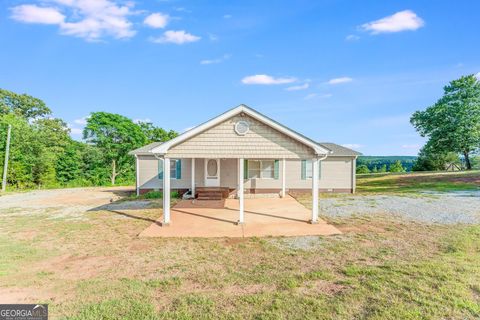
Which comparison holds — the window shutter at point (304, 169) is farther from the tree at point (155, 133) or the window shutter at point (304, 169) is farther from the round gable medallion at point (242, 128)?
the tree at point (155, 133)

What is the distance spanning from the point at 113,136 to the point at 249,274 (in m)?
33.9

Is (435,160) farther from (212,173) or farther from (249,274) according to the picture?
(249,274)

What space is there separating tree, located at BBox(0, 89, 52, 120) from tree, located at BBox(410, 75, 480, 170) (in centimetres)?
5131

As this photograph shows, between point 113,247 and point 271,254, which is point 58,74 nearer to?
point 113,247

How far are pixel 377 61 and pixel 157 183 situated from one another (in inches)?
640

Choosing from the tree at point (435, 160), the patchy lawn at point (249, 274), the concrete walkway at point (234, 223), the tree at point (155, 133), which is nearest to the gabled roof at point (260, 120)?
the concrete walkway at point (234, 223)

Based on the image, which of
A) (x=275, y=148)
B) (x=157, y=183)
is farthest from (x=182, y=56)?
(x=275, y=148)

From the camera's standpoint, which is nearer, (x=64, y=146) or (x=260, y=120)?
(x=260, y=120)

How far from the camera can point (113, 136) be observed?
33781mm

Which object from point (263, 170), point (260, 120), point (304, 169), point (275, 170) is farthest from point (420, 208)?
point (263, 170)

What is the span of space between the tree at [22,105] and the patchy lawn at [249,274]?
37.0 metres

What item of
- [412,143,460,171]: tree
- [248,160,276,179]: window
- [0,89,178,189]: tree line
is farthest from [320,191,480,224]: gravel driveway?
[412,143,460,171]: tree

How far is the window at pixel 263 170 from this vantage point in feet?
54.7

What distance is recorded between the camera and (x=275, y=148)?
909 centimetres
